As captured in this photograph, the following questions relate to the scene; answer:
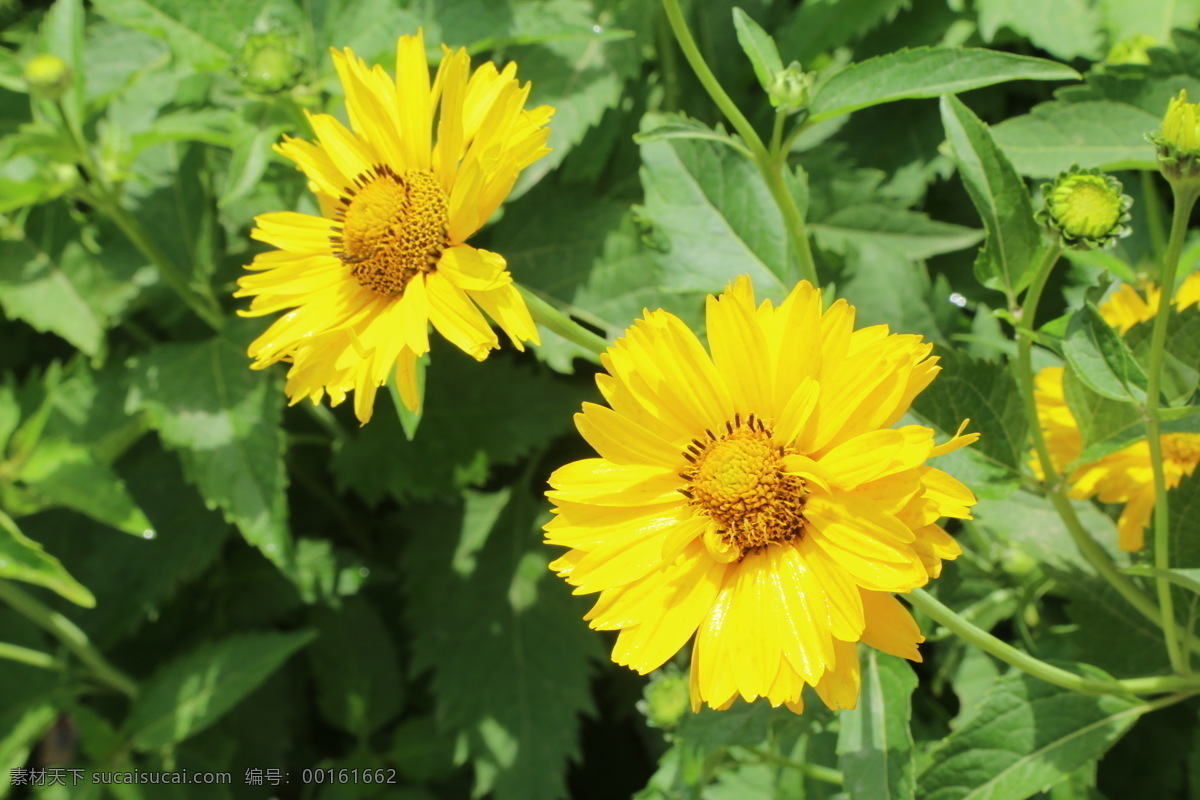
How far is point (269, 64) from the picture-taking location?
65.2 inches

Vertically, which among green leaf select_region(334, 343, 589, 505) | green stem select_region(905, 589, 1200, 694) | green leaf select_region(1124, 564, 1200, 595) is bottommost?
green leaf select_region(334, 343, 589, 505)

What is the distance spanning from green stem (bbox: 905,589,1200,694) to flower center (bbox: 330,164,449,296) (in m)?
0.75

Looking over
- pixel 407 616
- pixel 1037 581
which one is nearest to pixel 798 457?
pixel 1037 581

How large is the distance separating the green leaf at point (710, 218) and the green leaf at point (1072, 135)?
475 mm

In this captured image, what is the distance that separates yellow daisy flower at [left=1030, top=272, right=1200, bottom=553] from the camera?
1.44 meters

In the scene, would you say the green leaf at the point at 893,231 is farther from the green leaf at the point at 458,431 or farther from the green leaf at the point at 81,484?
the green leaf at the point at 81,484

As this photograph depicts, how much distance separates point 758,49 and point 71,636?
1.89 meters

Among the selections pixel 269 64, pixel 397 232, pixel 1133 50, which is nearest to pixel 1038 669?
pixel 397 232

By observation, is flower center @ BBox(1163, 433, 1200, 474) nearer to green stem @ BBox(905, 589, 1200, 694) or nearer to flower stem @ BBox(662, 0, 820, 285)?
green stem @ BBox(905, 589, 1200, 694)

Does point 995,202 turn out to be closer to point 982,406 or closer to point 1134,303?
point 982,406

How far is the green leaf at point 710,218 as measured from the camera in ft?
5.16

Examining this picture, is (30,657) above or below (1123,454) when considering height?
below

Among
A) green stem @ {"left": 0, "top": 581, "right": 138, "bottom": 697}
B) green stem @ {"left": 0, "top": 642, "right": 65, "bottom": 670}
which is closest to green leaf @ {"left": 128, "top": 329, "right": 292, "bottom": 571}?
green stem @ {"left": 0, "top": 581, "right": 138, "bottom": 697}

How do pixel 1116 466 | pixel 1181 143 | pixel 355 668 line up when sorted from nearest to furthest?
pixel 1181 143, pixel 1116 466, pixel 355 668
